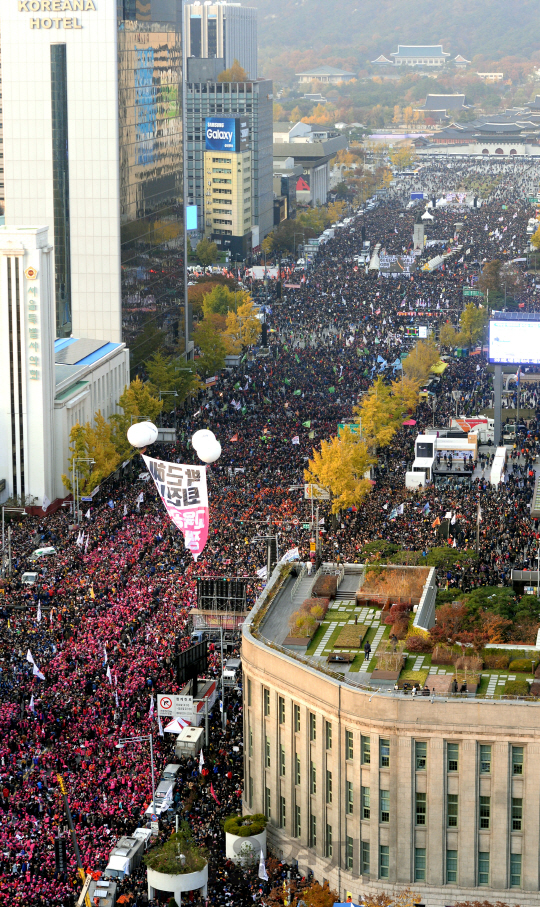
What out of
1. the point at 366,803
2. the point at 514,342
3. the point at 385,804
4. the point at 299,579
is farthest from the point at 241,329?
the point at 385,804

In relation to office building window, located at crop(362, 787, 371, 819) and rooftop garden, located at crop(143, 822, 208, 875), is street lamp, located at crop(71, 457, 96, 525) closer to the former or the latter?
rooftop garden, located at crop(143, 822, 208, 875)

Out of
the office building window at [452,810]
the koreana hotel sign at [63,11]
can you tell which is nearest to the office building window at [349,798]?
the office building window at [452,810]

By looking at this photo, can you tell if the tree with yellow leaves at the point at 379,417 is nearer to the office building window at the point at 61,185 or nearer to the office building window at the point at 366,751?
the office building window at the point at 61,185

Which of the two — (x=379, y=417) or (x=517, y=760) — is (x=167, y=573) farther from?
(x=517, y=760)

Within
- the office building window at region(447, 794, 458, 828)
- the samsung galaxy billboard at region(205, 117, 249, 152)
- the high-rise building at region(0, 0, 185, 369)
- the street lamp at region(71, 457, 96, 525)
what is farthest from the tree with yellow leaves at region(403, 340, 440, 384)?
the samsung galaxy billboard at region(205, 117, 249, 152)

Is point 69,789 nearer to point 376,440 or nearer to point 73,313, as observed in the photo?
point 376,440
